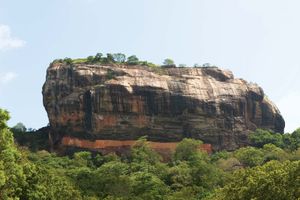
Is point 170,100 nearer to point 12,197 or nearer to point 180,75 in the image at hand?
point 180,75

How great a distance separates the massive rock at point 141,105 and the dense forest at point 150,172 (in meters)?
3.18

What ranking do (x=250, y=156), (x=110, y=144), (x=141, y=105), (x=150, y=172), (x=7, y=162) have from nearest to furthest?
(x=7, y=162) < (x=150, y=172) < (x=250, y=156) < (x=110, y=144) < (x=141, y=105)

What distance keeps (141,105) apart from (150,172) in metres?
14.3

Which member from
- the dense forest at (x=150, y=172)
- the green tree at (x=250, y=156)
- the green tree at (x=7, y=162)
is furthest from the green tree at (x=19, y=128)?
the green tree at (x=7, y=162)

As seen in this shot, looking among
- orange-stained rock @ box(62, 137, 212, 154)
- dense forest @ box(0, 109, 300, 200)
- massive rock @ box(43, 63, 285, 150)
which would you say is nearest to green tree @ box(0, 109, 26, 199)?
dense forest @ box(0, 109, 300, 200)

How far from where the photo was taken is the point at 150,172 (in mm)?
52719

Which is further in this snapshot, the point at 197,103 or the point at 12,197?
the point at 197,103

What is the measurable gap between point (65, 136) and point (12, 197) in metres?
40.0

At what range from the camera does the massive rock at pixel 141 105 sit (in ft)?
212

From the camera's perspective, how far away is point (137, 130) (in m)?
65.4

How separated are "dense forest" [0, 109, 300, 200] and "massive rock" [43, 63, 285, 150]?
3.18 m

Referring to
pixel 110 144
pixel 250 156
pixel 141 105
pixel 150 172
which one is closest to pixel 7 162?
pixel 150 172

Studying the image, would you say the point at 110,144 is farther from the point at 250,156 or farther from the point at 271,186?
the point at 271,186

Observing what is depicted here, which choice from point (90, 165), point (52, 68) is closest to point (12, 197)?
point (90, 165)
